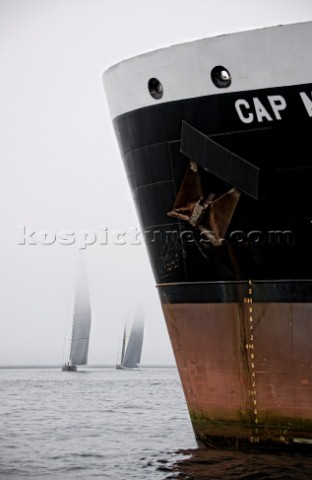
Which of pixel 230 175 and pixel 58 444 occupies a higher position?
pixel 230 175

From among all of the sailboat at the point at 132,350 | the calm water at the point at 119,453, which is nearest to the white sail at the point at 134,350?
the sailboat at the point at 132,350

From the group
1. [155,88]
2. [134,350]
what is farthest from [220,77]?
[134,350]

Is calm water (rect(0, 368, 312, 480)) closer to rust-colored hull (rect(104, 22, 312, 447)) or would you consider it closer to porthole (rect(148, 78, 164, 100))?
rust-colored hull (rect(104, 22, 312, 447))

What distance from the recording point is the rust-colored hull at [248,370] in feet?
42.3

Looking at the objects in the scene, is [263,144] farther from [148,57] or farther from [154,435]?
[154,435]

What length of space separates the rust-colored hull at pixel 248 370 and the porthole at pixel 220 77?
345 cm

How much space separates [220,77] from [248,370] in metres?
4.58

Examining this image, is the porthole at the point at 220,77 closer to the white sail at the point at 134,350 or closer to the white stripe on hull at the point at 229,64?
the white stripe on hull at the point at 229,64

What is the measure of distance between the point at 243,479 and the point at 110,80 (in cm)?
720

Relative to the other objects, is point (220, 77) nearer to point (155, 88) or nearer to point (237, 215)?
point (155, 88)

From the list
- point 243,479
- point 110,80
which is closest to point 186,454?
point 243,479

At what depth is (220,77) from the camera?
1319 centimetres

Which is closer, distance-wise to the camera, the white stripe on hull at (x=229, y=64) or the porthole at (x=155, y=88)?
the white stripe on hull at (x=229, y=64)

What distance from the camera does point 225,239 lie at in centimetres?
1360
